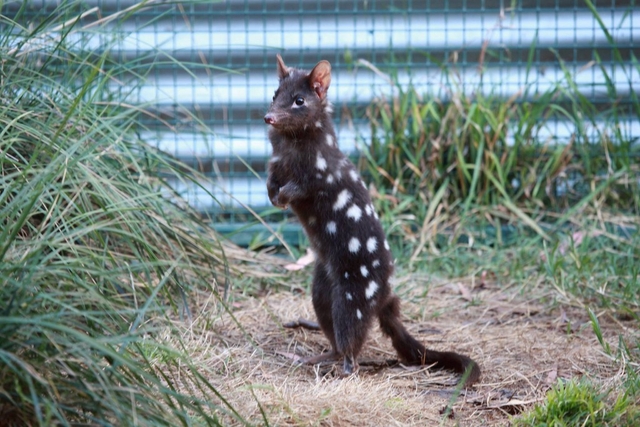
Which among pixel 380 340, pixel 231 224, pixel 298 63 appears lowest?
pixel 380 340

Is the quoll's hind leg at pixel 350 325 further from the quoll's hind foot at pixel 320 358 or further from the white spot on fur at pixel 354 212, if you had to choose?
the white spot on fur at pixel 354 212

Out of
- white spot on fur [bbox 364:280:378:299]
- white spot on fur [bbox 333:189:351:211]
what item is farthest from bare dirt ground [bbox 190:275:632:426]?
white spot on fur [bbox 333:189:351:211]

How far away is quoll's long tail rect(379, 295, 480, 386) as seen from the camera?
3.70m

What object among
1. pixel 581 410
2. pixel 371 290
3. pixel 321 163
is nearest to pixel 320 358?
pixel 371 290

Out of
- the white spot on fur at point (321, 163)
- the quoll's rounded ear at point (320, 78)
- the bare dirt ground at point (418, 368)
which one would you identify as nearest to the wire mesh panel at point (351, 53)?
the bare dirt ground at point (418, 368)

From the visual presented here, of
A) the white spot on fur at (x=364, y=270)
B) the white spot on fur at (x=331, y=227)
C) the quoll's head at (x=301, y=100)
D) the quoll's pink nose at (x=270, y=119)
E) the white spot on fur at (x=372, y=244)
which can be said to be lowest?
the white spot on fur at (x=364, y=270)

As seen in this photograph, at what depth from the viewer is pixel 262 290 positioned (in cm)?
501

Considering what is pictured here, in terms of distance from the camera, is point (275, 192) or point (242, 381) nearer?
point (242, 381)

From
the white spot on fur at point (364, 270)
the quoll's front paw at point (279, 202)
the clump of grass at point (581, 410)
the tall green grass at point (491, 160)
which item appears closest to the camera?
the clump of grass at point (581, 410)

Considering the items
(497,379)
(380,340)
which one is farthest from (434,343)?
(497,379)

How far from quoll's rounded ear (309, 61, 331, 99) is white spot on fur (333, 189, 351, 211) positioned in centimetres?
51

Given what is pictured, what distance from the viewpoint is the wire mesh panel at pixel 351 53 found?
6.54m

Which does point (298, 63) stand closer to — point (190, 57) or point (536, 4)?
point (190, 57)

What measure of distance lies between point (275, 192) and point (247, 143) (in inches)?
112
